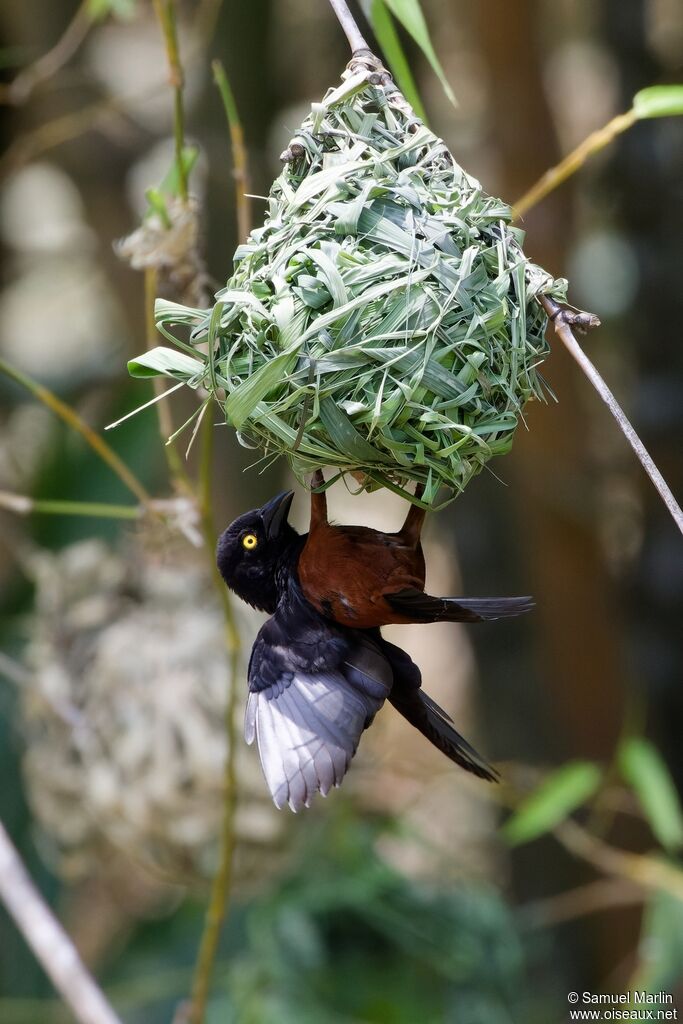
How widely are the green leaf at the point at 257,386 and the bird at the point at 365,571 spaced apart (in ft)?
0.83

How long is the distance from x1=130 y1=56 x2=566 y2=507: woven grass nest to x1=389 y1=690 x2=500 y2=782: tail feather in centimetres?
33

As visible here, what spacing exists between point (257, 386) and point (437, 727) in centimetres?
57

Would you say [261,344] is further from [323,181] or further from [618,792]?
[618,792]

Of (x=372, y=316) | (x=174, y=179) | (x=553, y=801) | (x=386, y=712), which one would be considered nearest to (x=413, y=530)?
(x=372, y=316)

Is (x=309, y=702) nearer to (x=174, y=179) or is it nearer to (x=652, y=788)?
(x=174, y=179)

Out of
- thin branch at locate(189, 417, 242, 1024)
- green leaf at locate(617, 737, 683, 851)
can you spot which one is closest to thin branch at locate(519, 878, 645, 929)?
green leaf at locate(617, 737, 683, 851)

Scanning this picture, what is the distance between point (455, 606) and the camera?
4.11ft

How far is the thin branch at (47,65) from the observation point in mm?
2209

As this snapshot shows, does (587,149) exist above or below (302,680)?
above

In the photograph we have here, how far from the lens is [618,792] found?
2.84 metres

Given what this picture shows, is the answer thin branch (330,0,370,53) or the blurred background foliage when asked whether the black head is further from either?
thin branch (330,0,370,53)

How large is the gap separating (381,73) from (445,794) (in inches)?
150

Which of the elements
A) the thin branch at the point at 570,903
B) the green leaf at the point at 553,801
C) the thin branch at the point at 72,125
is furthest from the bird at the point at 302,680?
the thin branch at the point at 570,903

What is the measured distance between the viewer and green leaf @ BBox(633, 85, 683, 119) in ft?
4.66
